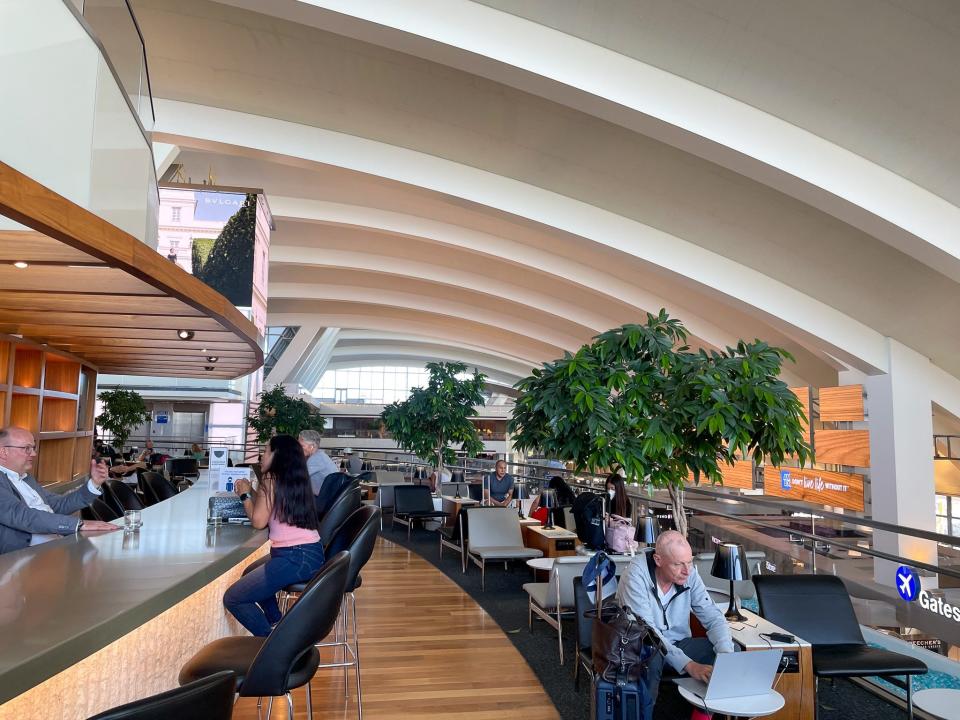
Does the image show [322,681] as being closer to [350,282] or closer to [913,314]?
[913,314]

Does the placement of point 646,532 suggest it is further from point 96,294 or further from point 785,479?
point 785,479

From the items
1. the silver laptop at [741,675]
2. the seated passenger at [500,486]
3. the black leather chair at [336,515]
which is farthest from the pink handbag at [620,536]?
the seated passenger at [500,486]

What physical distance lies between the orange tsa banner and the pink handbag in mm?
5614

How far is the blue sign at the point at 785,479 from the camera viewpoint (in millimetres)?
11321

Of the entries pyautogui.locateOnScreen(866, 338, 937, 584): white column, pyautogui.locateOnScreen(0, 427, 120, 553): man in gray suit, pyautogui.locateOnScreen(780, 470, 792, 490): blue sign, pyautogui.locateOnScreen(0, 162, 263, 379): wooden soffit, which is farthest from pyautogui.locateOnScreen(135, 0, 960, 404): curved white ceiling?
pyautogui.locateOnScreen(0, 427, 120, 553): man in gray suit

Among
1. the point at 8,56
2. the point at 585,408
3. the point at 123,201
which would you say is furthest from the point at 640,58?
the point at 8,56

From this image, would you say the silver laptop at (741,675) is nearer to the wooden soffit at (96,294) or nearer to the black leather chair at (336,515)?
the black leather chair at (336,515)

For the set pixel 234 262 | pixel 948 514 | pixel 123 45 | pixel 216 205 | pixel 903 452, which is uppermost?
pixel 216 205

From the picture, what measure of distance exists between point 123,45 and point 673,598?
5021mm

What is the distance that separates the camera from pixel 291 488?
3527 mm

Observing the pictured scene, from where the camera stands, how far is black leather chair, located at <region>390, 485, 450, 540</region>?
1005 cm

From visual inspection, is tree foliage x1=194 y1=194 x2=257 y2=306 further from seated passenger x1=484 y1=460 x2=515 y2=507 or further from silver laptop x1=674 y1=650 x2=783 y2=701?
silver laptop x1=674 y1=650 x2=783 y2=701

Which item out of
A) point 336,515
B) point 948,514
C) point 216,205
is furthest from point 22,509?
point 948,514

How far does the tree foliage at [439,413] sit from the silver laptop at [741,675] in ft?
26.5
